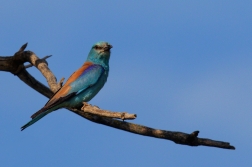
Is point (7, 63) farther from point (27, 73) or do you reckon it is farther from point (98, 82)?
point (98, 82)

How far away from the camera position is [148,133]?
7793mm

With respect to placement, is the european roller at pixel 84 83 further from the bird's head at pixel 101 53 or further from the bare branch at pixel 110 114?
the bare branch at pixel 110 114

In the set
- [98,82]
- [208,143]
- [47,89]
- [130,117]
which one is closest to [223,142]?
[208,143]

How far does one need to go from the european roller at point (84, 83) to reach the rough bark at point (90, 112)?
17 cm

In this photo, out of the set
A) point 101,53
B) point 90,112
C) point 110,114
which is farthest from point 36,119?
point 101,53

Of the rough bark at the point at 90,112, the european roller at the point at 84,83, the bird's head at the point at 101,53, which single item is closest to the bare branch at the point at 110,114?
the rough bark at the point at 90,112

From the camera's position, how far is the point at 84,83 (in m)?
8.84

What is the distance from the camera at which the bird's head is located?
9.47m

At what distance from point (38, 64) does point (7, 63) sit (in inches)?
28.6

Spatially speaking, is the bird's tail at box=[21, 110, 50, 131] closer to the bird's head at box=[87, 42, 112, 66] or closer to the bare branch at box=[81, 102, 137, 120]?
the bare branch at box=[81, 102, 137, 120]

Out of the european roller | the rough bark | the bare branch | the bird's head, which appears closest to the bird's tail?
the european roller

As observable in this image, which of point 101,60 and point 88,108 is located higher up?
point 101,60

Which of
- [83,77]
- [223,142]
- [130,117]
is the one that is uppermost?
[83,77]

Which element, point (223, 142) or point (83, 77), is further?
point (83, 77)
